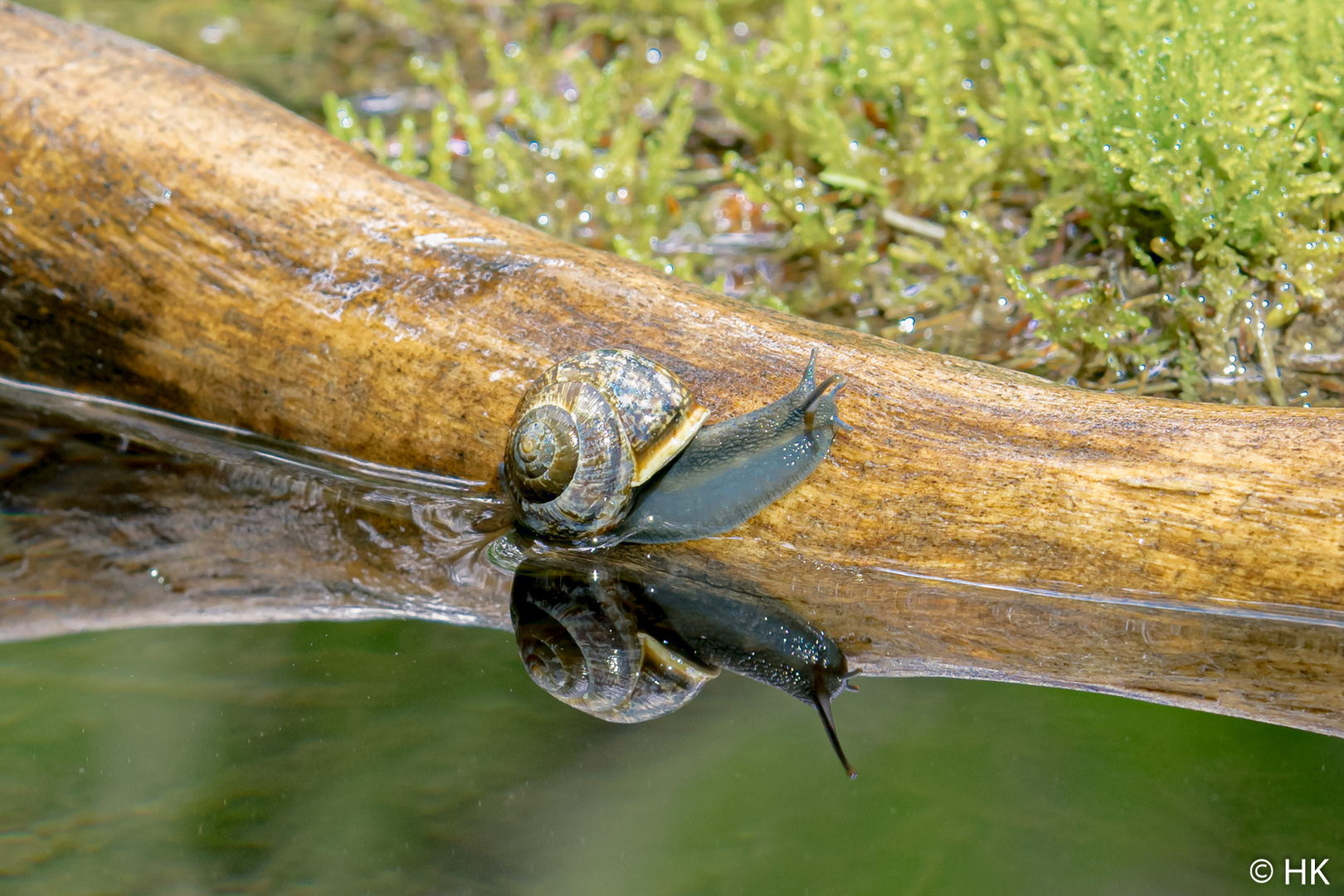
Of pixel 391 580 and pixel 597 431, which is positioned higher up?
pixel 597 431

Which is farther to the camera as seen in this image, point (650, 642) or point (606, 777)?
point (650, 642)

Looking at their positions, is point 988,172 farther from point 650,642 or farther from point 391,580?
point 391,580

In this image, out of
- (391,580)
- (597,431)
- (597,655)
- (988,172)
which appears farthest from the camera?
(988,172)

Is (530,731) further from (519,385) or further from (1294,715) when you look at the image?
(1294,715)

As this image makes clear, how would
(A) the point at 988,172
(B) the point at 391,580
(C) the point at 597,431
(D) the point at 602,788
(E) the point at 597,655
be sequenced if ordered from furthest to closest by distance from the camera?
1. (A) the point at 988,172
2. (B) the point at 391,580
3. (C) the point at 597,431
4. (E) the point at 597,655
5. (D) the point at 602,788

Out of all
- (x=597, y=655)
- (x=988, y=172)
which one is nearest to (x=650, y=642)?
(x=597, y=655)

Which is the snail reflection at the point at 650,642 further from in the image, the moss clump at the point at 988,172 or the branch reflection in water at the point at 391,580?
the moss clump at the point at 988,172

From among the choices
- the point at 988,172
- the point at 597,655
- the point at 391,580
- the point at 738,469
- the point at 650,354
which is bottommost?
the point at 391,580

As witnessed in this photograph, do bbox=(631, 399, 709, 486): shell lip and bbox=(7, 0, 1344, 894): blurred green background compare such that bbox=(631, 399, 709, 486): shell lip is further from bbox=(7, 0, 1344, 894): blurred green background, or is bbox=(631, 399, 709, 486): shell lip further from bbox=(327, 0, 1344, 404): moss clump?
bbox=(327, 0, 1344, 404): moss clump
